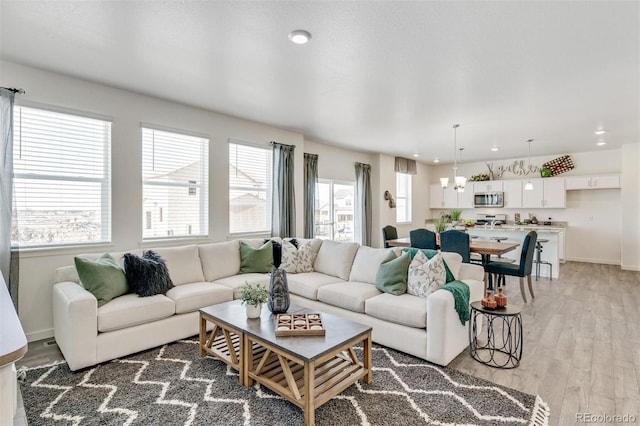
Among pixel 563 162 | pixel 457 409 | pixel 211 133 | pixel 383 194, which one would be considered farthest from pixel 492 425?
pixel 563 162

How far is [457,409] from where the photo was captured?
6.97 feet

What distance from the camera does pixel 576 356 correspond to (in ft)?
9.43

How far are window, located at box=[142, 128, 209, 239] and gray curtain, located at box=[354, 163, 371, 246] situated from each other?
3742mm

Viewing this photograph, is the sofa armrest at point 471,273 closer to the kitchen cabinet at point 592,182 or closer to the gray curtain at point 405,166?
the gray curtain at point 405,166

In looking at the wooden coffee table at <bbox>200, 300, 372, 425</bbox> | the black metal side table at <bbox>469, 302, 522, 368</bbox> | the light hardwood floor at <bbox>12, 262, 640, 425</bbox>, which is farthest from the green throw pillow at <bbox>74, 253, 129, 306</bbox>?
the black metal side table at <bbox>469, 302, 522, 368</bbox>

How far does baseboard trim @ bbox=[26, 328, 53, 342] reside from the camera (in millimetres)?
3211

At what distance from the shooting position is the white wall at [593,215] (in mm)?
7371

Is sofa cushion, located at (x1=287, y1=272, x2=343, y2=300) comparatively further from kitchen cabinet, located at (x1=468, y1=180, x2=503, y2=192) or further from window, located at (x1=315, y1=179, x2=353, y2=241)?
kitchen cabinet, located at (x1=468, y1=180, x2=503, y2=192)

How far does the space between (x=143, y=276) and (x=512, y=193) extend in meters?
8.48

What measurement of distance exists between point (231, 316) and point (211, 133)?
2.91 m

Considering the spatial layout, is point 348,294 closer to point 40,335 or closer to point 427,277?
point 427,277

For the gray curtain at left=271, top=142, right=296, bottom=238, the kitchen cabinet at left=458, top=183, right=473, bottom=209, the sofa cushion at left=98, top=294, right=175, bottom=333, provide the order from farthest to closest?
the kitchen cabinet at left=458, top=183, right=473, bottom=209
the gray curtain at left=271, top=142, right=296, bottom=238
the sofa cushion at left=98, top=294, right=175, bottom=333

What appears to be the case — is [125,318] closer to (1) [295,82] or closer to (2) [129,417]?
(2) [129,417]

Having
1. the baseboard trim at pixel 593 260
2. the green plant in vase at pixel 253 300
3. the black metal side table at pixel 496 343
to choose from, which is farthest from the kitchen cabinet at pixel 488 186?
the green plant in vase at pixel 253 300
